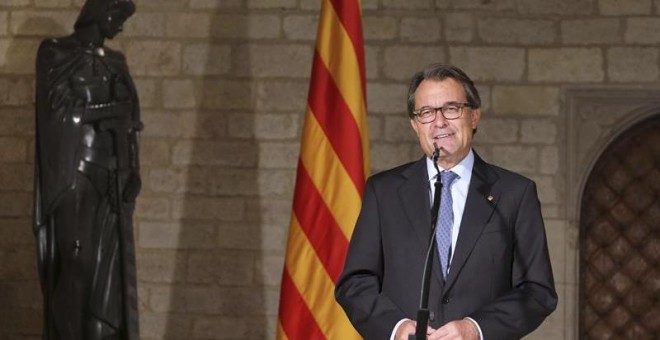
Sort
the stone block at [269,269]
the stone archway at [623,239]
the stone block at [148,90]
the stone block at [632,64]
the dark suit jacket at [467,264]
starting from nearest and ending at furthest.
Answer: the dark suit jacket at [467,264] → the stone block at [632,64] → the stone archway at [623,239] → the stone block at [269,269] → the stone block at [148,90]

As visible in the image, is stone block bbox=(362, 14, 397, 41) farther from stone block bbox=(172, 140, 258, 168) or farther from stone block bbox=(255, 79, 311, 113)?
stone block bbox=(172, 140, 258, 168)

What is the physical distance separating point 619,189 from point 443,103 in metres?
4.37

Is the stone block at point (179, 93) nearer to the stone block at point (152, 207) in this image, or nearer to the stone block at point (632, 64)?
the stone block at point (152, 207)

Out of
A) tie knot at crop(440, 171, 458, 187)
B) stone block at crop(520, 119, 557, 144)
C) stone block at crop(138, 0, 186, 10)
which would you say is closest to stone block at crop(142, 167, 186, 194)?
stone block at crop(138, 0, 186, 10)

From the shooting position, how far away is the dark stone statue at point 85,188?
509 centimetres

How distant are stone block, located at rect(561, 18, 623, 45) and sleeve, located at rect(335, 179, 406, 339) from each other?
13.5 feet

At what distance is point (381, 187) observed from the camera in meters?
2.41

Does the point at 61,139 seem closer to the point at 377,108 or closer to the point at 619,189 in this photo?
the point at 377,108

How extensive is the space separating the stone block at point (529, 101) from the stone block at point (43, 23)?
7.43 feet

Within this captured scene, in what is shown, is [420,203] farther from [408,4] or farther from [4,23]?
[4,23]

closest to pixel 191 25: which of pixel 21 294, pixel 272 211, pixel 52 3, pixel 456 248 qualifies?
pixel 52 3

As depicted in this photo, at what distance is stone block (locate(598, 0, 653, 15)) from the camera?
6.30 metres

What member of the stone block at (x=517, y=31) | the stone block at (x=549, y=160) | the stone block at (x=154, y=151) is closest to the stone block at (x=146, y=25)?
the stone block at (x=154, y=151)

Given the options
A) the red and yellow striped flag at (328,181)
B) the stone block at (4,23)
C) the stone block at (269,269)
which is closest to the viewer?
the red and yellow striped flag at (328,181)
